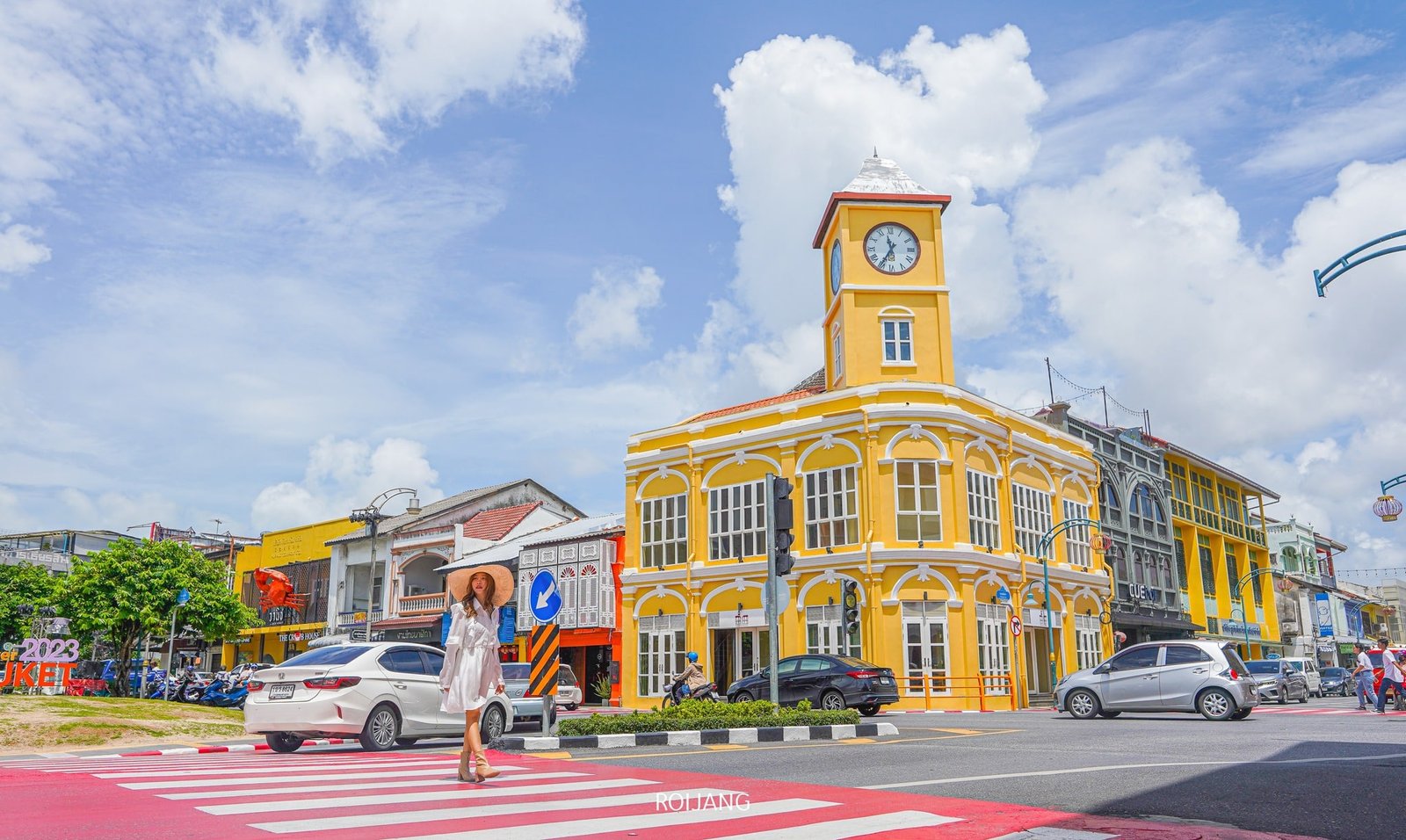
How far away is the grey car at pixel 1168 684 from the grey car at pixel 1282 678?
36.4 ft

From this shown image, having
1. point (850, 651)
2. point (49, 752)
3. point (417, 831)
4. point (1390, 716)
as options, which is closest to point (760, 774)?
point (417, 831)

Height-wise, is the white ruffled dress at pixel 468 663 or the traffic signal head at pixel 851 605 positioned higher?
the traffic signal head at pixel 851 605

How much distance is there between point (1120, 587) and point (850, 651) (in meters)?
20.8

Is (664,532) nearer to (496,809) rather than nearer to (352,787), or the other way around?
(352,787)

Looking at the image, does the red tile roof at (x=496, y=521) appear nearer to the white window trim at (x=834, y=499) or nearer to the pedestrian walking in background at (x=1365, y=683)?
the white window trim at (x=834, y=499)

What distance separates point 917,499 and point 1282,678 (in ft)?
40.3

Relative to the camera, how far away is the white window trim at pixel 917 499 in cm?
3064

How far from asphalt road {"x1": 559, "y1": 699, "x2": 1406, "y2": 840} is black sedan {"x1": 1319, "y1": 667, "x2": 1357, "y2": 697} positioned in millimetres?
30309

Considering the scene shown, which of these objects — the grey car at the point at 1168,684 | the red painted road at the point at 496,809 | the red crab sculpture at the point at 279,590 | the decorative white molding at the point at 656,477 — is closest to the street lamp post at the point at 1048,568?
the decorative white molding at the point at 656,477

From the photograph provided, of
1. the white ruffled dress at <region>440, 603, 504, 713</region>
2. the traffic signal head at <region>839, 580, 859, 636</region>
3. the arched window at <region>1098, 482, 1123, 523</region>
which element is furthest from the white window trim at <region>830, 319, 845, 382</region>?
the white ruffled dress at <region>440, 603, 504, 713</region>

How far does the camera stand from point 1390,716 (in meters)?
19.0

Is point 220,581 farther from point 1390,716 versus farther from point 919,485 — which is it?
point 1390,716

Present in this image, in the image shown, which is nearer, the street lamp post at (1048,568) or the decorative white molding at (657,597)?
the street lamp post at (1048,568)

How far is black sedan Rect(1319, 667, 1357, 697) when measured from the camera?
41531 millimetres
